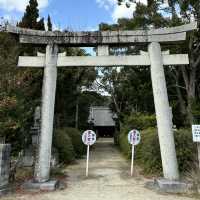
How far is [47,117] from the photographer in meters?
8.82

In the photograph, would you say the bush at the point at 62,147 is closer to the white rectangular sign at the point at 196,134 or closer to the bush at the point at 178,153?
the bush at the point at 178,153

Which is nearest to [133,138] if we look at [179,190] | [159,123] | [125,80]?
[159,123]

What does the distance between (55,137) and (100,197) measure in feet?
19.1

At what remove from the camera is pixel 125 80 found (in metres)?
27.2

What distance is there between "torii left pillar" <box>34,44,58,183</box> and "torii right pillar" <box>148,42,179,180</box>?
124 inches

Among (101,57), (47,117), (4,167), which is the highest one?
(101,57)

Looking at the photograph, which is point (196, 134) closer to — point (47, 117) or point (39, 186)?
point (47, 117)

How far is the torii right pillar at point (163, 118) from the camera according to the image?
847cm

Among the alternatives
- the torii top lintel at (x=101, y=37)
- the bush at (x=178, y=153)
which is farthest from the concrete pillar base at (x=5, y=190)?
the bush at (x=178, y=153)

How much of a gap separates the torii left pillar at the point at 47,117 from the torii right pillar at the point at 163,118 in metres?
3.14

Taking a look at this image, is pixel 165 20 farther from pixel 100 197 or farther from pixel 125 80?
pixel 100 197

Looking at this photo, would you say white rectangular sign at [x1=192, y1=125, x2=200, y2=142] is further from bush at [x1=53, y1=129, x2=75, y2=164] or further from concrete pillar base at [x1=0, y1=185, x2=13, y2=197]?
bush at [x1=53, y1=129, x2=75, y2=164]

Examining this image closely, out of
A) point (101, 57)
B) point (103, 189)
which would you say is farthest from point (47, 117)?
point (103, 189)

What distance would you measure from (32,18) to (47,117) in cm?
1109
